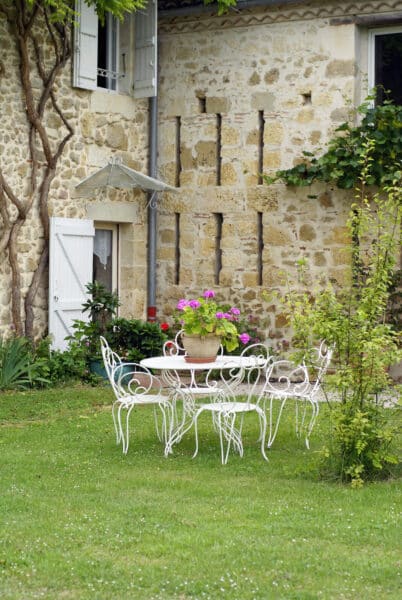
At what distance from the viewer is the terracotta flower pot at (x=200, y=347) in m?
7.48

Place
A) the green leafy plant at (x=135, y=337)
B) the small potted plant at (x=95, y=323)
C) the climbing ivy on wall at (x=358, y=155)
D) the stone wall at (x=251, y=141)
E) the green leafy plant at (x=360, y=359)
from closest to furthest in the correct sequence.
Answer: the green leafy plant at (x=360, y=359), the climbing ivy on wall at (x=358, y=155), the small potted plant at (x=95, y=323), the green leafy plant at (x=135, y=337), the stone wall at (x=251, y=141)

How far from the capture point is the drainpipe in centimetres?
1298

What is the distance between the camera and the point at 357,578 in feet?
14.6

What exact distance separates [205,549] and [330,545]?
0.62 metres

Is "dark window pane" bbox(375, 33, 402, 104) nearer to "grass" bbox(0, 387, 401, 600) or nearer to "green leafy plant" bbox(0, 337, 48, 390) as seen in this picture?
"green leafy plant" bbox(0, 337, 48, 390)

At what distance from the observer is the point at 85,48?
466 inches

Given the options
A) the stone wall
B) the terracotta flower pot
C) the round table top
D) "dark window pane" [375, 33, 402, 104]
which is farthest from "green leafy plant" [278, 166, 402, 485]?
"dark window pane" [375, 33, 402, 104]

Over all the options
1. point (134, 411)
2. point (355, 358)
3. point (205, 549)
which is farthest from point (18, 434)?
point (205, 549)

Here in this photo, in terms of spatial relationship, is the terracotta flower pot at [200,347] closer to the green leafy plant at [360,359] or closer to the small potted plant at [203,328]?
the small potted plant at [203,328]

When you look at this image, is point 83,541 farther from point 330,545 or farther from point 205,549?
point 330,545

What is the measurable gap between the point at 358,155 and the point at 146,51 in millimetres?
3074

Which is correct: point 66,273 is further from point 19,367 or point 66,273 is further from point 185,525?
point 185,525

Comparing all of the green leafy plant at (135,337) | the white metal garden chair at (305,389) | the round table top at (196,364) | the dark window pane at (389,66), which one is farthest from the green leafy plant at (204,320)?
the dark window pane at (389,66)

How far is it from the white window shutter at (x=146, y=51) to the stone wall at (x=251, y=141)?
53 cm
